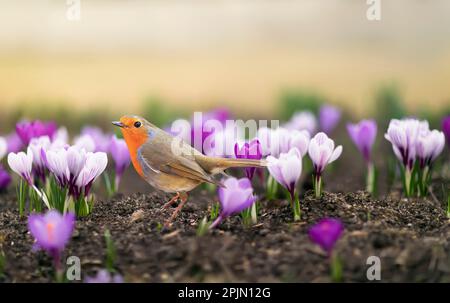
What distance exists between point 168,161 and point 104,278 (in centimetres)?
67

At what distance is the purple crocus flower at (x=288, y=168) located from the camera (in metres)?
2.67

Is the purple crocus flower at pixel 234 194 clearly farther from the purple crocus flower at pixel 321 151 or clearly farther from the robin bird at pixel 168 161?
the purple crocus flower at pixel 321 151

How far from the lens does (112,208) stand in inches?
125

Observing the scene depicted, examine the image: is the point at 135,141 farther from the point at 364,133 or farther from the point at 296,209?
the point at 364,133

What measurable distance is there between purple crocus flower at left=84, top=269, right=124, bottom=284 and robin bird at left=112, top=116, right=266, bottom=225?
1.37 ft

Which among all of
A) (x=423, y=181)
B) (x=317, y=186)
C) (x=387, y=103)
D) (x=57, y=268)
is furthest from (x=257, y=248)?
(x=387, y=103)

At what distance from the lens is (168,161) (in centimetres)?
286

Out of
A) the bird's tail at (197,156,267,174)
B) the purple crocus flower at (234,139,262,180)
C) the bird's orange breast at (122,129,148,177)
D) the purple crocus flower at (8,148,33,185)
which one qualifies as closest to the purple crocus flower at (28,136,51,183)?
the purple crocus flower at (8,148,33,185)

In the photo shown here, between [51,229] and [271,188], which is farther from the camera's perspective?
[271,188]

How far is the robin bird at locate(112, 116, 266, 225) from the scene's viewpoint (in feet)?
9.27

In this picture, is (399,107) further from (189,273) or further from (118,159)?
(189,273)

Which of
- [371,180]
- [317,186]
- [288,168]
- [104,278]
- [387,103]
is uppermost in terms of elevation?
[387,103]
